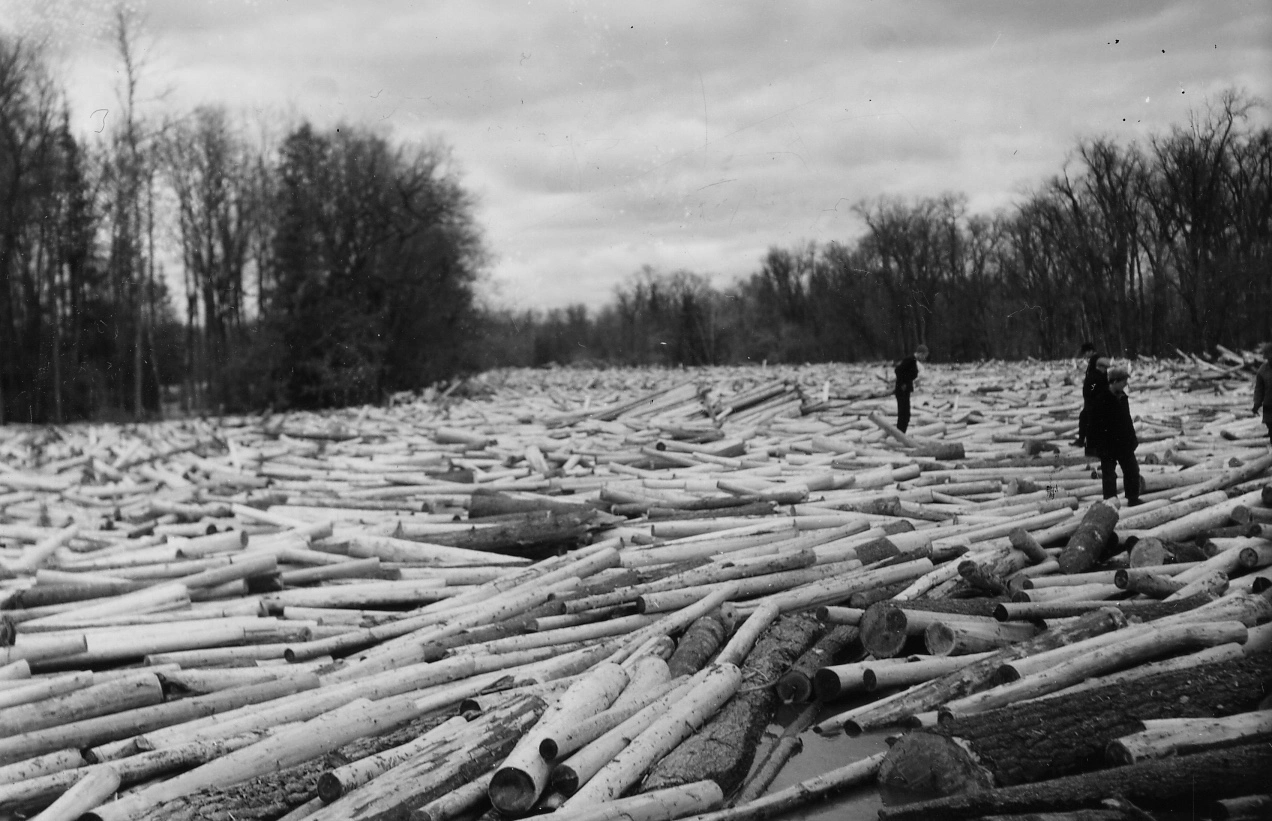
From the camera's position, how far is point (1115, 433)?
28.5 ft

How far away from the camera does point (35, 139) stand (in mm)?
27281

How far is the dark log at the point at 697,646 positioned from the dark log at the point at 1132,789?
6.12 feet

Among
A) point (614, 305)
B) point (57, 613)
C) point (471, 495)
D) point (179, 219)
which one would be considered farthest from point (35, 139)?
point (614, 305)

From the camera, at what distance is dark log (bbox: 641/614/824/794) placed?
4.47 m

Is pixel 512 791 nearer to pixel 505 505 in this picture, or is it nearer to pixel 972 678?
pixel 972 678

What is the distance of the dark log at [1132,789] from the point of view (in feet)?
13.3

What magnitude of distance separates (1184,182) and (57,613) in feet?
79.3

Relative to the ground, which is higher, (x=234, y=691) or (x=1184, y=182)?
(x=1184, y=182)

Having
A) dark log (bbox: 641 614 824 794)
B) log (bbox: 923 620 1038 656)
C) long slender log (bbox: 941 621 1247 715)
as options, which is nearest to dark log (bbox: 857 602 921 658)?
log (bbox: 923 620 1038 656)

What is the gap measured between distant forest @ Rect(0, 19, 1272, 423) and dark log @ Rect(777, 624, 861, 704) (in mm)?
16377

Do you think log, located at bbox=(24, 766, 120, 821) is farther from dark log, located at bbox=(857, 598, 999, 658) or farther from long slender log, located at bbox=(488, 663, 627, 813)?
dark log, located at bbox=(857, 598, 999, 658)

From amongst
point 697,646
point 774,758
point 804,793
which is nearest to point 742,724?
point 774,758

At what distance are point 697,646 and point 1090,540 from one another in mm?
3297

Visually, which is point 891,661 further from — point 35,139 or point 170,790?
point 35,139
